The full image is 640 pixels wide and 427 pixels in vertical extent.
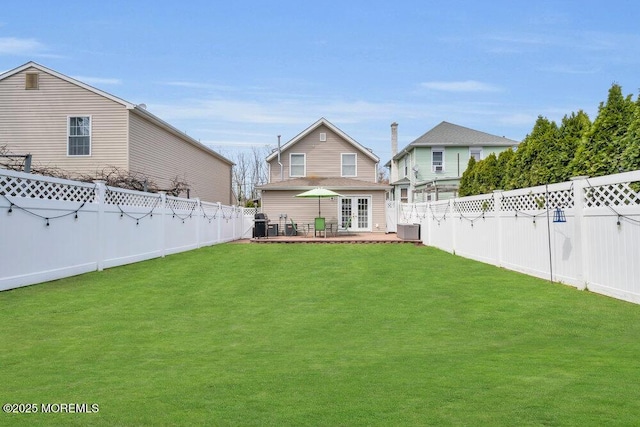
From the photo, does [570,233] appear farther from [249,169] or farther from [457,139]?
[249,169]

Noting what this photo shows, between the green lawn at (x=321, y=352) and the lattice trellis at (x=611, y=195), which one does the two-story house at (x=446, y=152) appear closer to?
the green lawn at (x=321, y=352)

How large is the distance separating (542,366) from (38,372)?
4.10 m

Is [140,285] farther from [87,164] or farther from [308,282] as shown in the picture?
[87,164]

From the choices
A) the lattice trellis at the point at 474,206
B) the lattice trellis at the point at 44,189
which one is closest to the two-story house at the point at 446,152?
the lattice trellis at the point at 474,206

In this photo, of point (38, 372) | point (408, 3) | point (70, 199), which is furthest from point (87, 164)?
point (38, 372)

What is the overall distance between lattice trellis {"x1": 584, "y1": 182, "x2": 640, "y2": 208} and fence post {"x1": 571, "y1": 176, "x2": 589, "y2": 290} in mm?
110

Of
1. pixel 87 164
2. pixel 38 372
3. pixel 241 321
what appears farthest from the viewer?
pixel 87 164

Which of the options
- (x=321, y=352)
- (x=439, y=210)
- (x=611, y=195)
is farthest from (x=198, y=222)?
(x=321, y=352)

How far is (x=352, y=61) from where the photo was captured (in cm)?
1873

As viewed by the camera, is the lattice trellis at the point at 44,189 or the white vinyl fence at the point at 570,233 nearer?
the white vinyl fence at the point at 570,233

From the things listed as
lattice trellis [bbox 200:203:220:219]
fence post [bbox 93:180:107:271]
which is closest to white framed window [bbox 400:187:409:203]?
lattice trellis [bbox 200:203:220:219]

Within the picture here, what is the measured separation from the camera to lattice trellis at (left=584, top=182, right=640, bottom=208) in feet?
22.6

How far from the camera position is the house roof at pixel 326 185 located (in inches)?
1018

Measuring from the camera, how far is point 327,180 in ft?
89.3
